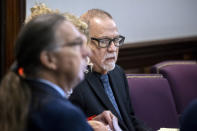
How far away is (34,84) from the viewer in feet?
4.64

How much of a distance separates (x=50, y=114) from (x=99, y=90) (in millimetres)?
1283

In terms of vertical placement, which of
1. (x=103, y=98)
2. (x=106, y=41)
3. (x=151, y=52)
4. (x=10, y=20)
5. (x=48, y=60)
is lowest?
(x=151, y=52)

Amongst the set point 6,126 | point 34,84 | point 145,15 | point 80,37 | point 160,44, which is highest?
point 80,37

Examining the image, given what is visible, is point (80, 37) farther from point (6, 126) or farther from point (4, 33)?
point (4, 33)

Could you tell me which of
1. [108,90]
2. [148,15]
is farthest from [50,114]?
[148,15]

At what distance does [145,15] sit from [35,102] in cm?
386

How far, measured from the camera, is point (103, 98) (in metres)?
2.60

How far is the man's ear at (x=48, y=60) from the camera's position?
1.42 metres

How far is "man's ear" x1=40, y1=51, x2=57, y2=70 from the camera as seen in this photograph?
142cm

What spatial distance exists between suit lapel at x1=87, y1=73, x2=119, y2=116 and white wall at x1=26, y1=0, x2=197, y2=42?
1.48 m

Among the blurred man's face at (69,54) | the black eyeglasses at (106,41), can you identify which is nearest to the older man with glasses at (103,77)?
the black eyeglasses at (106,41)

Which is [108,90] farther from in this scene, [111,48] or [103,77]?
[111,48]

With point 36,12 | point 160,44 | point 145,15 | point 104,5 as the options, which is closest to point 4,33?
point 104,5

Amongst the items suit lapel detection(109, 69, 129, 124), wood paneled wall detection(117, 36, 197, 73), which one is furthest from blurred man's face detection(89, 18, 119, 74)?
wood paneled wall detection(117, 36, 197, 73)
